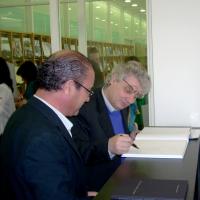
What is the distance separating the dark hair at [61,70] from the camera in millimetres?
1404

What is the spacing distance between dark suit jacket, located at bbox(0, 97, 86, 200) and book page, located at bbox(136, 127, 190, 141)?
1016mm

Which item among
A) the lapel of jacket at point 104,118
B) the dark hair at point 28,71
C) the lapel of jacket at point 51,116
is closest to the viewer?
the lapel of jacket at point 51,116

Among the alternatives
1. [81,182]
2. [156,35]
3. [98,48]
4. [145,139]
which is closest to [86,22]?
[98,48]

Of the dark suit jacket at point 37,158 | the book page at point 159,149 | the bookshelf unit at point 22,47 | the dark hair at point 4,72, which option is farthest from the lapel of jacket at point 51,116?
the bookshelf unit at point 22,47

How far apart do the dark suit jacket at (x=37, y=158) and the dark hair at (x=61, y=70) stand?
8 cm

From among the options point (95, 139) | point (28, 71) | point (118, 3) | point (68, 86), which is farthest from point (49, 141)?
point (118, 3)

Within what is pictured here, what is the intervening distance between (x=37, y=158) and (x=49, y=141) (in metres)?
0.07

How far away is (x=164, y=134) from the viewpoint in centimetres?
247

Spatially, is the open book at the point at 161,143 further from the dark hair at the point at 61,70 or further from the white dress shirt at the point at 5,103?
the white dress shirt at the point at 5,103

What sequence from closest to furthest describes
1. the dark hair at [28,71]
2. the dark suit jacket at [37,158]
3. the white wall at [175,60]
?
1. the dark suit jacket at [37,158]
2. the white wall at [175,60]
3. the dark hair at [28,71]

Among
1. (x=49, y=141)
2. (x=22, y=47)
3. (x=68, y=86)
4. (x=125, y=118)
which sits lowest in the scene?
(x=125, y=118)

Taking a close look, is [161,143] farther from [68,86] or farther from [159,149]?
[68,86]

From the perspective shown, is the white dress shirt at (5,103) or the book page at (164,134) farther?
the white dress shirt at (5,103)

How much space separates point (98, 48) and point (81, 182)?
11.1 feet
